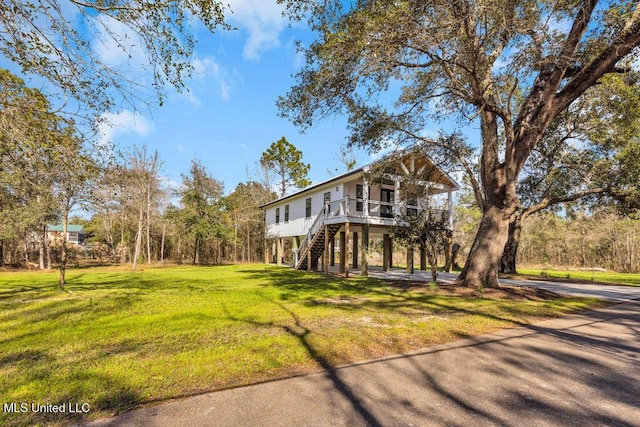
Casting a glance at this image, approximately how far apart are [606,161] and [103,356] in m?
16.4

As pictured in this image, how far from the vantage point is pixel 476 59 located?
6977 mm

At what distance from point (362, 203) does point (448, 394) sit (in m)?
13.6

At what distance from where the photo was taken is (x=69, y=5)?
4.11 meters

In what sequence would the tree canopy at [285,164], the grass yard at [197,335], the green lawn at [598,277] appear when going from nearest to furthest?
the grass yard at [197,335]
the green lawn at [598,277]
the tree canopy at [285,164]

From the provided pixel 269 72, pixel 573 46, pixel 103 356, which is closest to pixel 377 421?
pixel 103 356

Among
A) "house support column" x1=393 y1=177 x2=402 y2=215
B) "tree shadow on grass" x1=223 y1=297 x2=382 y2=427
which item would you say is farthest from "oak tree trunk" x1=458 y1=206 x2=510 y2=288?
"tree shadow on grass" x1=223 y1=297 x2=382 y2=427

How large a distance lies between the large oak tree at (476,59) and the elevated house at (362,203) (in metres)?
3.43

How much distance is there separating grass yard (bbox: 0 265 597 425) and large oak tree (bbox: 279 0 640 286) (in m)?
3.83

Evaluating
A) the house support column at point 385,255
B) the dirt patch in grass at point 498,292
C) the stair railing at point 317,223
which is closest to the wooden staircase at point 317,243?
the stair railing at point 317,223

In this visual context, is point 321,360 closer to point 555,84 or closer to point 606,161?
point 555,84

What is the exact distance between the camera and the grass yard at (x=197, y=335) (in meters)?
3.03

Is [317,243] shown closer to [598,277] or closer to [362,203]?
[362,203]

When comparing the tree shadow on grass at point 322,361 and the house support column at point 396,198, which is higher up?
the house support column at point 396,198

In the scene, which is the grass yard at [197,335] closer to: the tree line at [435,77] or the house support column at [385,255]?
the tree line at [435,77]
